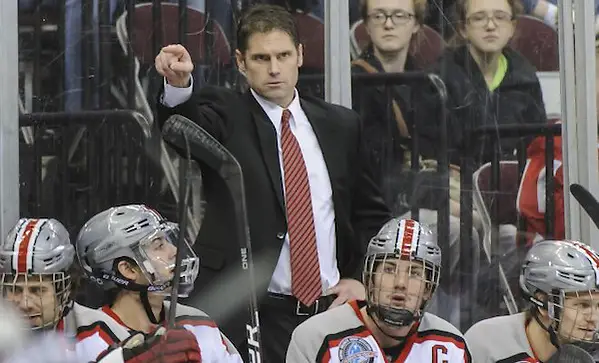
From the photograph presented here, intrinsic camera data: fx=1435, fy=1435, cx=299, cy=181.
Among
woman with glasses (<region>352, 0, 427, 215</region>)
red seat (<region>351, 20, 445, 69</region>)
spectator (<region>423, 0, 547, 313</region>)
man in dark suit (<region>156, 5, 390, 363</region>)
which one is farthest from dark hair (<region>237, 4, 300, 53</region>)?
spectator (<region>423, 0, 547, 313</region>)

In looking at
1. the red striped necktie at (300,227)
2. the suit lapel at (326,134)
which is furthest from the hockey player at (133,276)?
the suit lapel at (326,134)

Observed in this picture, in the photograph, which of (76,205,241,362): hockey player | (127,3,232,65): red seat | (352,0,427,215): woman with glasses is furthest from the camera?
(352,0,427,215): woman with glasses

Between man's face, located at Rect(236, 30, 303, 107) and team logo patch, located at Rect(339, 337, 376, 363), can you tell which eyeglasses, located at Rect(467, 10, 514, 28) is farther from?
team logo patch, located at Rect(339, 337, 376, 363)

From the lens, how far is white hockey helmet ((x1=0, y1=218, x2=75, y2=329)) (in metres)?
3.32

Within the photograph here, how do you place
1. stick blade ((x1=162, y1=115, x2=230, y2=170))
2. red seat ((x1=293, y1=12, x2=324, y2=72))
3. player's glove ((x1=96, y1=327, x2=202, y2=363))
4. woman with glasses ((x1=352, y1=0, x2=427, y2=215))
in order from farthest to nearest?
woman with glasses ((x1=352, y1=0, x2=427, y2=215)) → red seat ((x1=293, y1=12, x2=324, y2=72)) → stick blade ((x1=162, y1=115, x2=230, y2=170)) → player's glove ((x1=96, y1=327, x2=202, y2=363))

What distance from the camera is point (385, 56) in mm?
4355

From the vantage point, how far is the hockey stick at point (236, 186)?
A: 3391mm

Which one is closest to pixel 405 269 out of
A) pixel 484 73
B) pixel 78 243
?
pixel 78 243

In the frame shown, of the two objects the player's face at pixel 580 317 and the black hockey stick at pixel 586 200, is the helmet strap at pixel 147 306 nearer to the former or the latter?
the player's face at pixel 580 317

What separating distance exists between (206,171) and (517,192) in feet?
4.04

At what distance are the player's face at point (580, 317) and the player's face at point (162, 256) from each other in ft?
3.31

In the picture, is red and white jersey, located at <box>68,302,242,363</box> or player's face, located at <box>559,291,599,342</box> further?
player's face, located at <box>559,291,599,342</box>

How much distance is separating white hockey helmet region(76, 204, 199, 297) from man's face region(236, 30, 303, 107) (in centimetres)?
53

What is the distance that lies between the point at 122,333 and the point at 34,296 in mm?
224
